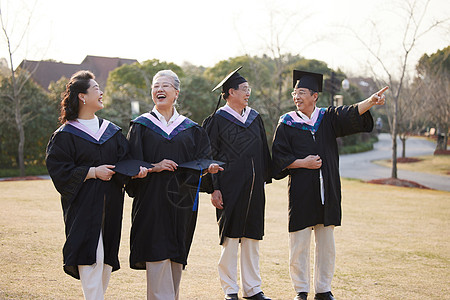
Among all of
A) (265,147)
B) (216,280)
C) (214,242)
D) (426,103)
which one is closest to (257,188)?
(265,147)

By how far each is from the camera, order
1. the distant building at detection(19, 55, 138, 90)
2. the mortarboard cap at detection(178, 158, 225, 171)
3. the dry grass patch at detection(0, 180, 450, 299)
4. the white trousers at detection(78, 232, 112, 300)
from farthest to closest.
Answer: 1. the distant building at detection(19, 55, 138, 90)
2. the dry grass patch at detection(0, 180, 450, 299)
3. the mortarboard cap at detection(178, 158, 225, 171)
4. the white trousers at detection(78, 232, 112, 300)

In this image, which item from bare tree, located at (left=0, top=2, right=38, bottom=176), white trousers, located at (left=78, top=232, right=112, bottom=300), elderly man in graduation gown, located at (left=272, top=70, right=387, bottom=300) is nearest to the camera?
white trousers, located at (left=78, top=232, right=112, bottom=300)

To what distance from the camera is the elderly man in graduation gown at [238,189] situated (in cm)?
463

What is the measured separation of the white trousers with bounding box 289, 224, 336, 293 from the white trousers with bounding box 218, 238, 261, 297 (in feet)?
1.21

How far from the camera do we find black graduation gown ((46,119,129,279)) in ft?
12.1

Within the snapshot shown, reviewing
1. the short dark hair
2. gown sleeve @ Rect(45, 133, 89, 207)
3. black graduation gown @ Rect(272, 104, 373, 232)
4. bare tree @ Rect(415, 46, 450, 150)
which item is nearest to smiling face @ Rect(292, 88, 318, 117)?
black graduation gown @ Rect(272, 104, 373, 232)

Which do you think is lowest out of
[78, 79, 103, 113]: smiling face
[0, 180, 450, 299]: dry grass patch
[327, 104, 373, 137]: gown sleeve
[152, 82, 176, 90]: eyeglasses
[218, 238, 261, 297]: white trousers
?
[0, 180, 450, 299]: dry grass patch

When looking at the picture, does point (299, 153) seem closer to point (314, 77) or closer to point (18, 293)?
point (314, 77)

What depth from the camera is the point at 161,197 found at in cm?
401

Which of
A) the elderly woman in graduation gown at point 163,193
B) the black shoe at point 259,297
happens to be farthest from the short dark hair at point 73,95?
the black shoe at point 259,297

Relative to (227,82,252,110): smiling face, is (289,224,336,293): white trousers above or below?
below

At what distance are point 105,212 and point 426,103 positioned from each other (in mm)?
27568

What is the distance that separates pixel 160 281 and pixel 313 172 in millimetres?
1836

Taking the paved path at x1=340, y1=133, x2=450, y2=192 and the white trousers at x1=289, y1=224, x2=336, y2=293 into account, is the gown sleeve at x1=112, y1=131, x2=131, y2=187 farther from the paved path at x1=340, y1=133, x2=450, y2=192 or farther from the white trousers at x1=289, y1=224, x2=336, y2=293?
the paved path at x1=340, y1=133, x2=450, y2=192
